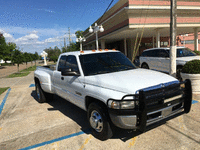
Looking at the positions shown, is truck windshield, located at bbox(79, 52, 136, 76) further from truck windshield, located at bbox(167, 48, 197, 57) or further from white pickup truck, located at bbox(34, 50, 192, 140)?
truck windshield, located at bbox(167, 48, 197, 57)

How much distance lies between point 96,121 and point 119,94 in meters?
0.90

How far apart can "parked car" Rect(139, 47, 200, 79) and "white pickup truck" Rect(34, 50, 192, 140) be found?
194 inches

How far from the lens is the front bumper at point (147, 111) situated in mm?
2676

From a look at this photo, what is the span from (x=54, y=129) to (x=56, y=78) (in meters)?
1.66

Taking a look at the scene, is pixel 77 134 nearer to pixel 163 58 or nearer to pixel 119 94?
pixel 119 94

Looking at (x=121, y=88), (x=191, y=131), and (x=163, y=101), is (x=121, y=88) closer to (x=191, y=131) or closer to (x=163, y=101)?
(x=163, y=101)

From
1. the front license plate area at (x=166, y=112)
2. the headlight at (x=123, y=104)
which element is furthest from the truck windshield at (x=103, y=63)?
the front license plate area at (x=166, y=112)

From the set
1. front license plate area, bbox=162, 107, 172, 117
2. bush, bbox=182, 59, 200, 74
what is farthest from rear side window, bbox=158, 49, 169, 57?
front license plate area, bbox=162, 107, 172, 117

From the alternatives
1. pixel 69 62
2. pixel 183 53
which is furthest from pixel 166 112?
pixel 183 53

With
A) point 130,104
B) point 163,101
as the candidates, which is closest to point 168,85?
point 163,101

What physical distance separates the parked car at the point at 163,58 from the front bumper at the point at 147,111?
5.56m

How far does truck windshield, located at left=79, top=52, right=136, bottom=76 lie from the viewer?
383 cm

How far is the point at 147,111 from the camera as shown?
2.74 meters

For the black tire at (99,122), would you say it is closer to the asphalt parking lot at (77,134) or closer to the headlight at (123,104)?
the asphalt parking lot at (77,134)
